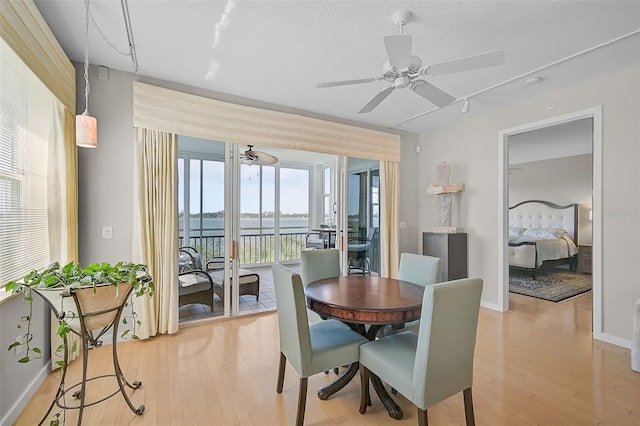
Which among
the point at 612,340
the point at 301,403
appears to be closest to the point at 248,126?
the point at 301,403

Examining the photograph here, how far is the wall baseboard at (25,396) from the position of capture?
1764 millimetres

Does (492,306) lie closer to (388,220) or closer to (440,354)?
(388,220)

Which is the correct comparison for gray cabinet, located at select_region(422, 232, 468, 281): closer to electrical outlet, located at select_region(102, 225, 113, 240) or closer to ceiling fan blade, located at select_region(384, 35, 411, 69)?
ceiling fan blade, located at select_region(384, 35, 411, 69)

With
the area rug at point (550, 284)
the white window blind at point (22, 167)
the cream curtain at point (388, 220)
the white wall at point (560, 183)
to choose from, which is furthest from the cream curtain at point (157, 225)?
the white wall at point (560, 183)

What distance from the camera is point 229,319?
360 centimetres

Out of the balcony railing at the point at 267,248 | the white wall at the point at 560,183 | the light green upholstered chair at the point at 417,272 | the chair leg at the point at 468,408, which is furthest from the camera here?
the balcony railing at the point at 267,248

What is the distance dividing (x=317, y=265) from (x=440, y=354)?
1.50 m

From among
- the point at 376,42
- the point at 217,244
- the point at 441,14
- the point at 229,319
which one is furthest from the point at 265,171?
the point at 441,14

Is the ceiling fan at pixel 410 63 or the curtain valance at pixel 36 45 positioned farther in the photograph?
the ceiling fan at pixel 410 63

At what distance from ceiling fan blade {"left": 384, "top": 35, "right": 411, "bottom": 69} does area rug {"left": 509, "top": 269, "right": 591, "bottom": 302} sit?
14.7 ft

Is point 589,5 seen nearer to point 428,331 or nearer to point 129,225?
point 428,331

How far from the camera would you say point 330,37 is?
2354mm

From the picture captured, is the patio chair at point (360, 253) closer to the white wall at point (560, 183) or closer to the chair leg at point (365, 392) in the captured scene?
the chair leg at point (365, 392)

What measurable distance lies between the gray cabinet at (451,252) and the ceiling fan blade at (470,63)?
107 inches
